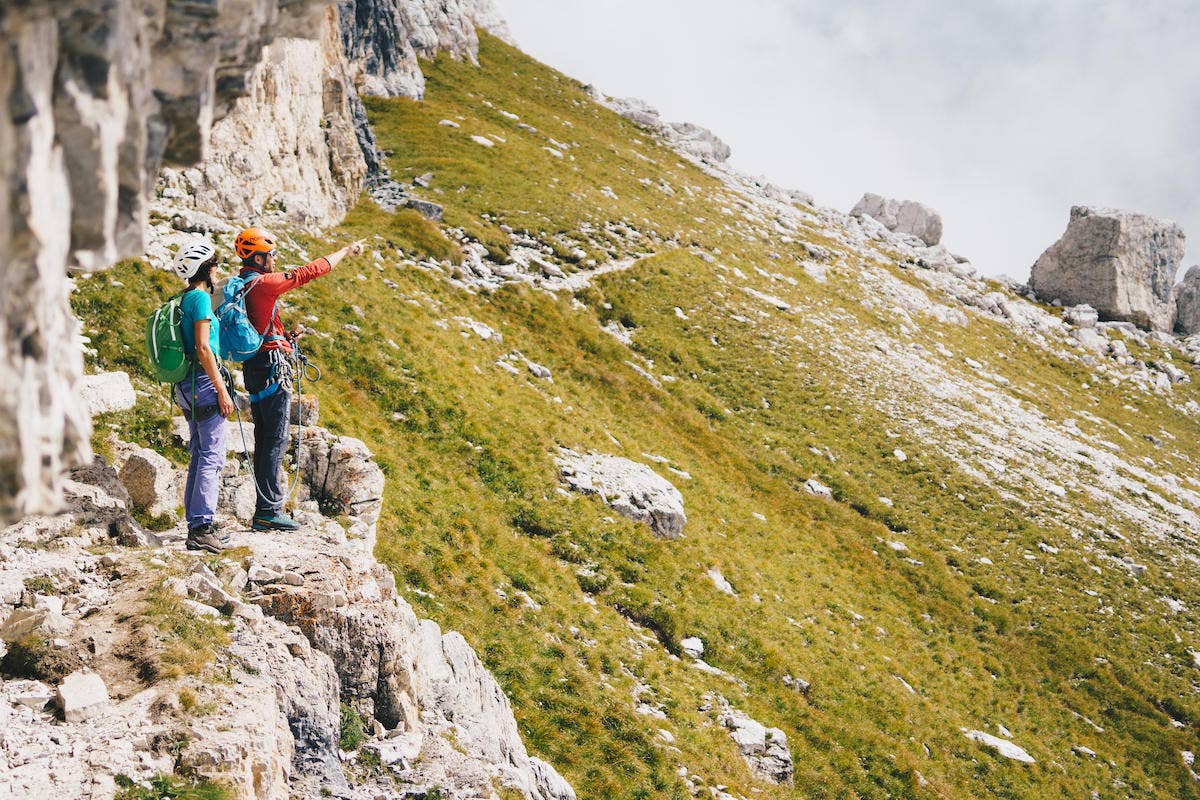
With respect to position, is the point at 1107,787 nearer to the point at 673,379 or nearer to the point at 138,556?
the point at 673,379

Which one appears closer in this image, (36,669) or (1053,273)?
(36,669)

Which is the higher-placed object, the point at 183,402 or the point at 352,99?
the point at 352,99

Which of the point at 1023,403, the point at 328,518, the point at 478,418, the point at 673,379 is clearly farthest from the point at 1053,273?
the point at 328,518

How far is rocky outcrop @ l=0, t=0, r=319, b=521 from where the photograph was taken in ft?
11.4

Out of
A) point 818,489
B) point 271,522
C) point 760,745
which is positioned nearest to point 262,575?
point 271,522

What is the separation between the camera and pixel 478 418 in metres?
21.8

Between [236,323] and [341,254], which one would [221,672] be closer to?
[236,323]

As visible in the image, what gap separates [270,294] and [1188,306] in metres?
129

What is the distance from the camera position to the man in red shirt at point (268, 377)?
30.9 feet

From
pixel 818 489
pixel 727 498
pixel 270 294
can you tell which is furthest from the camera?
pixel 818 489

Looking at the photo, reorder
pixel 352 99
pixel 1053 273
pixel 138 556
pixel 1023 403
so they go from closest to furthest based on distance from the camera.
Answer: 1. pixel 138 556
2. pixel 352 99
3. pixel 1023 403
4. pixel 1053 273

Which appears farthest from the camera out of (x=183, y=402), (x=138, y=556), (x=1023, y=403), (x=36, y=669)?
(x=1023, y=403)

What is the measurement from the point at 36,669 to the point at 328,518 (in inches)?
240

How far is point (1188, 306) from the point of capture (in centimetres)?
10006
